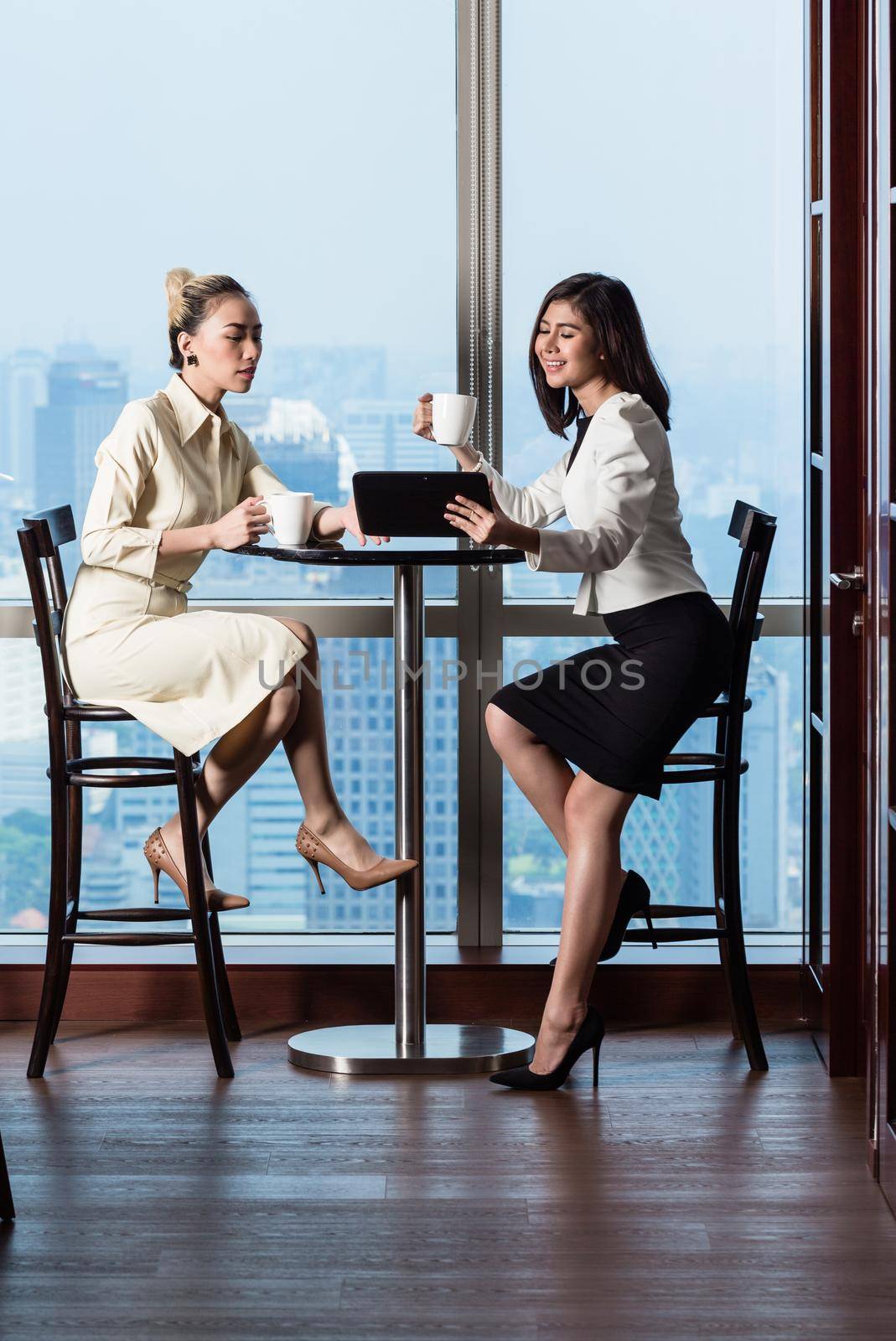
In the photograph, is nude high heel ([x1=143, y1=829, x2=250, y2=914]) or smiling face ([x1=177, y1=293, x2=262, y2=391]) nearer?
nude high heel ([x1=143, y1=829, x2=250, y2=914])

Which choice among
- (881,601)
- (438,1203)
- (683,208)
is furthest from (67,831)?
(683,208)

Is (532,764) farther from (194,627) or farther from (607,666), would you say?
(194,627)

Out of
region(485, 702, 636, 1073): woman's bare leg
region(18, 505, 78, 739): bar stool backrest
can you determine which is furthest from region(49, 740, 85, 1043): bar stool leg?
region(485, 702, 636, 1073): woman's bare leg

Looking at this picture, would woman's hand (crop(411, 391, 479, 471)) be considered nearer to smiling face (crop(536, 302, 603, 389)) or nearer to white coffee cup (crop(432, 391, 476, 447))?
white coffee cup (crop(432, 391, 476, 447))

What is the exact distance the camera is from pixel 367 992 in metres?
3.30

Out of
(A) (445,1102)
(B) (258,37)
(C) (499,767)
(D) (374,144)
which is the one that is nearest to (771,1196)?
(A) (445,1102)

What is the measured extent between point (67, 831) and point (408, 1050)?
2.62 feet

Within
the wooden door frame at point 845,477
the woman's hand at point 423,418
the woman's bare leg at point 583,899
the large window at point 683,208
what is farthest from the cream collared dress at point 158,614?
the wooden door frame at point 845,477

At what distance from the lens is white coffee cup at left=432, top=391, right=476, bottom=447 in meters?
2.89

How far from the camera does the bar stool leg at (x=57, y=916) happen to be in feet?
9.78

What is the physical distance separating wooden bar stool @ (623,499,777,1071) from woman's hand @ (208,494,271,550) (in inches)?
35.5

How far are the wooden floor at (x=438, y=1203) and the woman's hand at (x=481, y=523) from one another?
101 centimetres

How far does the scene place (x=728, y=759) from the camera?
3.06 meters

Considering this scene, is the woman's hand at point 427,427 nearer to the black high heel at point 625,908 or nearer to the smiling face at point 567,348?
the smiling face at point 567,348
